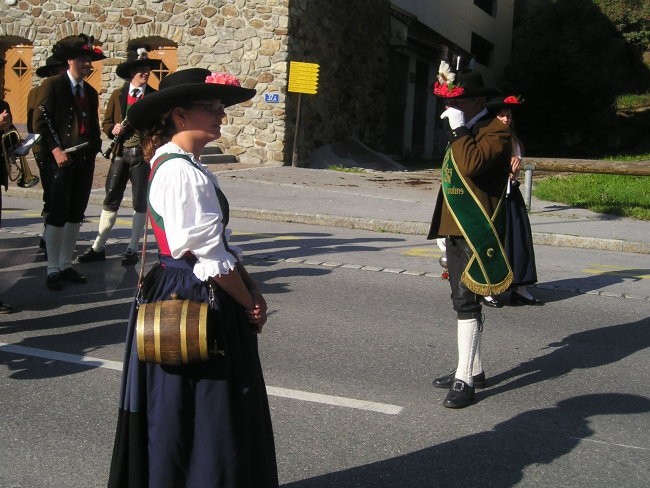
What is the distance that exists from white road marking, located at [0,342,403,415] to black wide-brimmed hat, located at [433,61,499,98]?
6.00 feet

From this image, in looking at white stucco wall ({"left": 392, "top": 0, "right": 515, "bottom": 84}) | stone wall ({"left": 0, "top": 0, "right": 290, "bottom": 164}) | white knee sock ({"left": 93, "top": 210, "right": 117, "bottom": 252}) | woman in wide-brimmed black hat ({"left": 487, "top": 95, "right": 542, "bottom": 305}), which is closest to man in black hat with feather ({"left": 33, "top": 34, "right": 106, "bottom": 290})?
white knee sock ({"left": 93, "top": 210, "right": 117, "bottom": 252})

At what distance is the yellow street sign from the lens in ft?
60.0

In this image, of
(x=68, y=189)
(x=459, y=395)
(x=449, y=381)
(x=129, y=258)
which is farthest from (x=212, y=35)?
(x=459, y=395)

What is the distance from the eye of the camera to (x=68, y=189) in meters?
7.63

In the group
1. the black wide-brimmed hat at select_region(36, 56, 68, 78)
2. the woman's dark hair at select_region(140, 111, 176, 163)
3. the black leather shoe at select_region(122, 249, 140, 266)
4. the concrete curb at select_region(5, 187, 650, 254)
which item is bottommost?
the black leather shoe at select_region(122, 249, 140, 266)

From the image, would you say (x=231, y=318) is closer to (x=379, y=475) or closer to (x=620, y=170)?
(x=379, y=475)

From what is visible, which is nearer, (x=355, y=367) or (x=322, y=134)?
(x=355, y=367)

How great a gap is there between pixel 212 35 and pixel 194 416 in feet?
56.1

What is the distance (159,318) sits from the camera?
290 cm

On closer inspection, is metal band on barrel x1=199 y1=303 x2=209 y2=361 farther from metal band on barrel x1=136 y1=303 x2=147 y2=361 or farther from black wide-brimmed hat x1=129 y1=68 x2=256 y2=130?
black wide-brimmed hat x1=129 y1=68 x2=256 y2=130

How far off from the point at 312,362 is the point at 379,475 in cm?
174

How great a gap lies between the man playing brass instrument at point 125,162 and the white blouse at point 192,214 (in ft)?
18.0

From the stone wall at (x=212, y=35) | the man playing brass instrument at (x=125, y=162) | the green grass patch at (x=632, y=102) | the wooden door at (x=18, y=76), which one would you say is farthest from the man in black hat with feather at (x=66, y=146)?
the green grass patch at (x=632, y=102)

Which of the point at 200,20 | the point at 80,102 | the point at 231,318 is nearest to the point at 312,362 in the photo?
the point at 231,318
